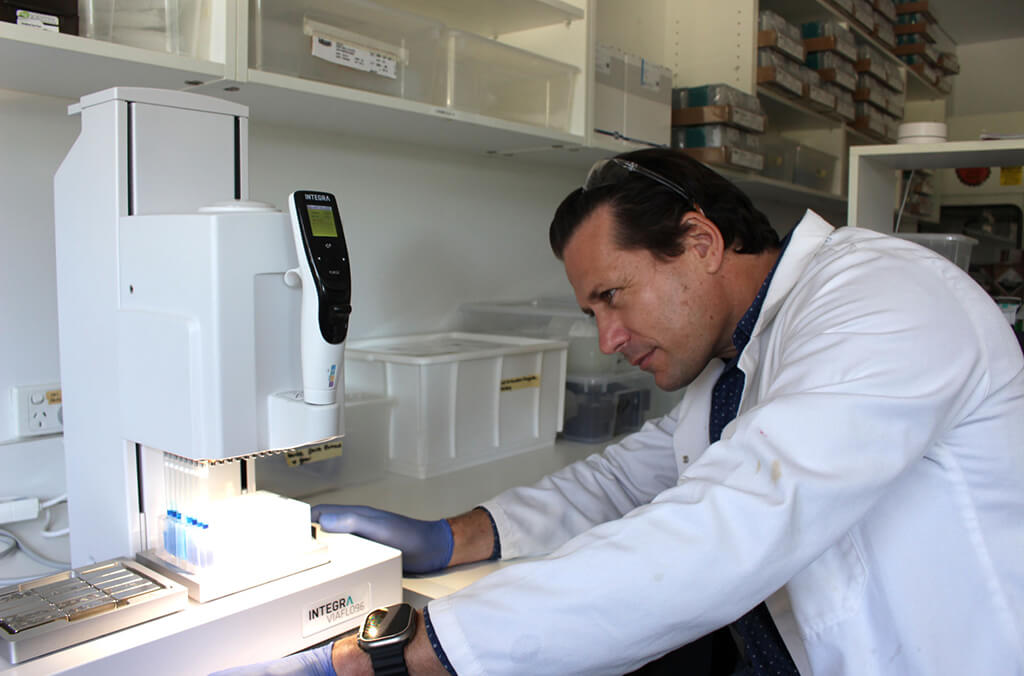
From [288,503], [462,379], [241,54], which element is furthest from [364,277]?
[288,503]

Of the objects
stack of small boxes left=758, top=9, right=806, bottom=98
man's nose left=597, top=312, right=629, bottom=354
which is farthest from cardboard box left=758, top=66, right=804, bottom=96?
man's nose left=597, top=312, right=629, bottom=354

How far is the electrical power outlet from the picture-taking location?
130 cm

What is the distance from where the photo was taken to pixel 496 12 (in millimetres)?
1857

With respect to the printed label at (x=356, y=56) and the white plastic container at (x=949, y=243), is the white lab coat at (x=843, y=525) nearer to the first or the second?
the printed label at (x=356, y=56)

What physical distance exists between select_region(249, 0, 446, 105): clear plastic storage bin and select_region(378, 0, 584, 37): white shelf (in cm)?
32

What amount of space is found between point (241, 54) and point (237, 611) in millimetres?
743

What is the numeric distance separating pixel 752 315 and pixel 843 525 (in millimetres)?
428

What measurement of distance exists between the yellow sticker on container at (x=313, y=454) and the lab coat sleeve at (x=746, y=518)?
78 centimetres

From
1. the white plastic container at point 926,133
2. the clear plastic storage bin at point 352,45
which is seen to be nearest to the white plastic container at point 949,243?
the white plastic container at point 926,133

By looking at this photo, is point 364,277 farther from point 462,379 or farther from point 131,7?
point 131,7

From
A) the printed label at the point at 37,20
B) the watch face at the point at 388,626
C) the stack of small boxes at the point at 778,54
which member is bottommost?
the watch face at the point at 388,626

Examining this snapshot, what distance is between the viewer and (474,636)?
0.75 m

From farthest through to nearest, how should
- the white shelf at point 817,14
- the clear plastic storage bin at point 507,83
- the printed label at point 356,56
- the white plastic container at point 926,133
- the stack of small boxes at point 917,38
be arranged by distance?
1. the stack of small boxes at point 917,38
2. the white shelf at point 817,14
3. the white plastic container at point 926,133
4. the clear plastic storage bin at point 507,83
5. the printed label at point 356,56

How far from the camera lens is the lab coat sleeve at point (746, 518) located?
711 mm
